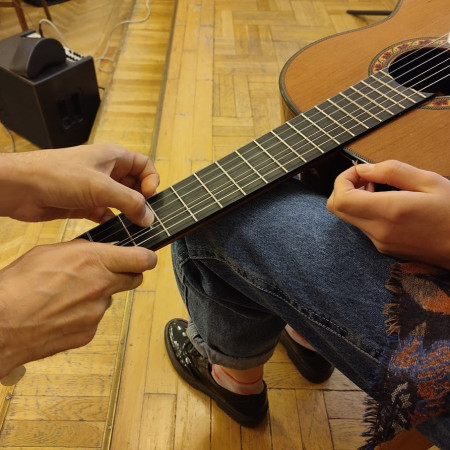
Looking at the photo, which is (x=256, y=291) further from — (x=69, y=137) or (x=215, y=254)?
(x=69, y=137)

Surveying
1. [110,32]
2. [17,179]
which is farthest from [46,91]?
[17,179]

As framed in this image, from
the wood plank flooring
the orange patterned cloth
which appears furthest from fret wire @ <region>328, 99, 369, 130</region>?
the orange patterned cloth

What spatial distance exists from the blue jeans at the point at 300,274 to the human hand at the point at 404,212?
34mm

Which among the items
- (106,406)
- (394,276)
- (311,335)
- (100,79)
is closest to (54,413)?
(106,406)

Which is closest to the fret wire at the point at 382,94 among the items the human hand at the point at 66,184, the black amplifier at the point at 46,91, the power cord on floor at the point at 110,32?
the human hand at the point at 66,184

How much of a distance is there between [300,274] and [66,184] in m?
0.33

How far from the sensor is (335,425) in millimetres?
963

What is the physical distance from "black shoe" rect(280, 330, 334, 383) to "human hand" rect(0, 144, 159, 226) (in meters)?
0.59

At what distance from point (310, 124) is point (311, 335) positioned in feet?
1.12

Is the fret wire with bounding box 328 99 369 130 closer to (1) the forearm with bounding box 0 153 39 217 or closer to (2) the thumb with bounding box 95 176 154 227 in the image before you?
(2) the thumb with bounding box 95 176 154 227

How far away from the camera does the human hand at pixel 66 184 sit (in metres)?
0.57

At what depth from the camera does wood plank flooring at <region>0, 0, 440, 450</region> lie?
3.12ft

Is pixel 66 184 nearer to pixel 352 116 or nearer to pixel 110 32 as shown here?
pixel 352 116

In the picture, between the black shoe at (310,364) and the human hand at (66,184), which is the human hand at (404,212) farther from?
the black shoe at (310,364)
